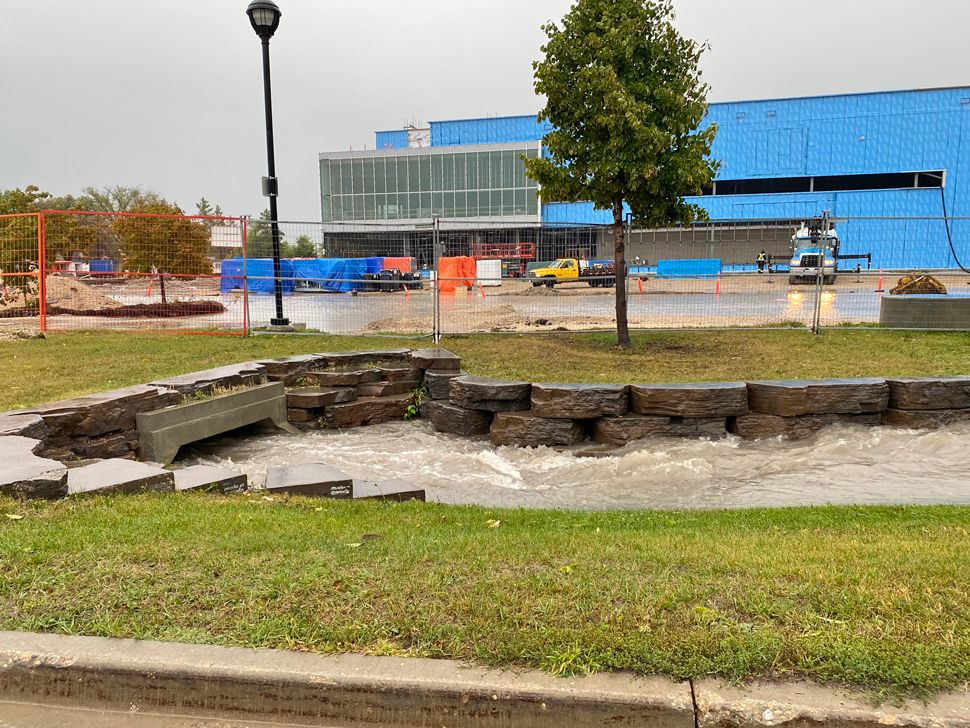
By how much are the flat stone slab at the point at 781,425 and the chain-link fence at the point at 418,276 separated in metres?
5.77

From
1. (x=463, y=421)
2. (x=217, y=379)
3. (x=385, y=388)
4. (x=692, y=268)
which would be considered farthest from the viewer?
(x=692, y=268)

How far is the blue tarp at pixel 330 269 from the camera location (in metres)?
14.1

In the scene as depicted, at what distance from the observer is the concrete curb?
92.2 inches

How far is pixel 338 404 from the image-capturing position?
8.91 m

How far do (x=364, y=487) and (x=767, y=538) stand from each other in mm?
2908

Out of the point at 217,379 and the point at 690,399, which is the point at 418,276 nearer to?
the point at 217,379

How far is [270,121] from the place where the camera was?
14.5 meters

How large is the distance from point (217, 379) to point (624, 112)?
683 cm

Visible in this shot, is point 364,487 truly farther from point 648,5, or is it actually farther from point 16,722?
point 648,5

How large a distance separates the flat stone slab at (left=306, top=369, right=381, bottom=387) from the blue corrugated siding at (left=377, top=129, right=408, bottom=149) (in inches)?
3041

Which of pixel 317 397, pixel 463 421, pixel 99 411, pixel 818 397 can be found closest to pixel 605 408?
pixel 463 421

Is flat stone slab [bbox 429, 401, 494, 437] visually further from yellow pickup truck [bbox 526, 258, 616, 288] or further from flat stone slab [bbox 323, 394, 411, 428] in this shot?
yellow pickup truck [bbox 526, 258, 616, 288]

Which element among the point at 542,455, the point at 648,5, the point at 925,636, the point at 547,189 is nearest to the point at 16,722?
the point at 925,636

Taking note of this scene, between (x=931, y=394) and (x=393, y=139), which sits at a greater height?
(x=393, y=139)
